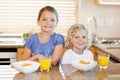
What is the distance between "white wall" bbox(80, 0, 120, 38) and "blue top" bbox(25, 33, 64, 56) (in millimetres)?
1801

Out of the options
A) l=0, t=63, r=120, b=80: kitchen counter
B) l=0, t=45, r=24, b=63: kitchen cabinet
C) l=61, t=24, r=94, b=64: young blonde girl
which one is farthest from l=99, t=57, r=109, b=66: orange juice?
l=0, t=45, r=24, b=63: kitchen cabinet

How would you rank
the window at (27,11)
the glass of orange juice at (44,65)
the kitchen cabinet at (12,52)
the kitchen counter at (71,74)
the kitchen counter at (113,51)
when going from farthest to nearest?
1. the window at (27,11)
2. the kitchen cabinet at (12,52)
3. the kitchen counter at (113,51)
4. the glass of orange juice at (44,65)
5. the kitchen counter at (71,74)

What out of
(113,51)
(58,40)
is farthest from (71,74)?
(113,51)

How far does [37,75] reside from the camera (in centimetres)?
169

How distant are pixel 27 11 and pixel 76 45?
A: 1970mm

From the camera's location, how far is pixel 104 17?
4016 millimetres

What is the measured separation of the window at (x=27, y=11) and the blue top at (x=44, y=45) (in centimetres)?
173

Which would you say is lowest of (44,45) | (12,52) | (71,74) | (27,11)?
(12,52)

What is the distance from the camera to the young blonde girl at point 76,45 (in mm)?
2086

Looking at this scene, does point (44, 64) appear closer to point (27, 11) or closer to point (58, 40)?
point (58, 40)

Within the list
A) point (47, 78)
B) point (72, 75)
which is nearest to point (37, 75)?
point (47, 78)

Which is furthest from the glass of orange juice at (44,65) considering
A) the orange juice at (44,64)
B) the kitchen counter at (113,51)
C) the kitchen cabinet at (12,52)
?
the kitchen cabinet at (12,52)

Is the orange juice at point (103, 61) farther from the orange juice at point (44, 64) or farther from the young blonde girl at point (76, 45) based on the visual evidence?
the orange juice at point (44, 64)

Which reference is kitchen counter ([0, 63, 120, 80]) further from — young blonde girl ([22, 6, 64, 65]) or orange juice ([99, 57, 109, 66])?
young blonde girl ([22, 6, 64, 65])
